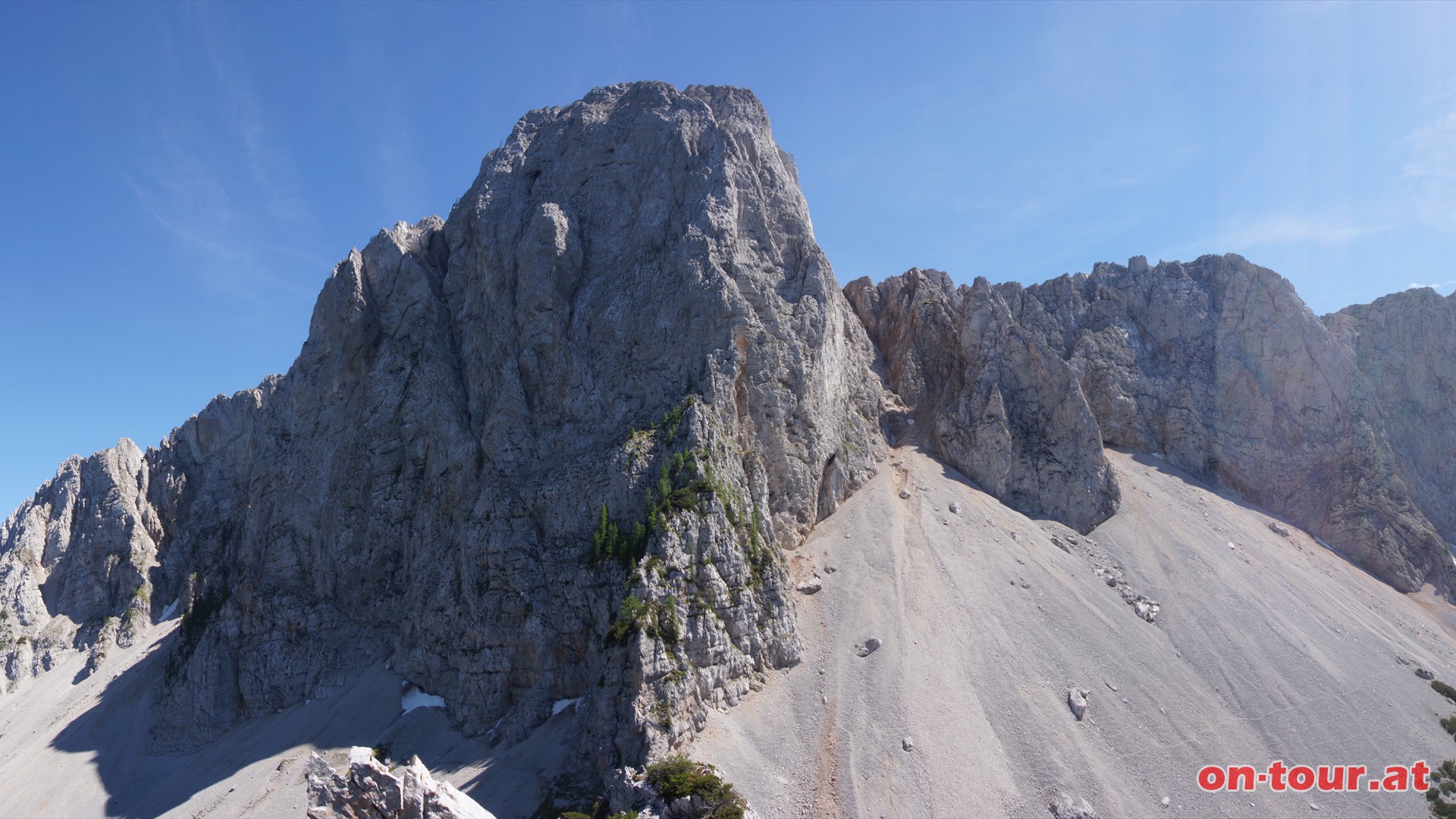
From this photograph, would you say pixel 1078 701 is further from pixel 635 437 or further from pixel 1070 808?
pixel 635 437

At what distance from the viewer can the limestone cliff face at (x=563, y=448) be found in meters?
51.8

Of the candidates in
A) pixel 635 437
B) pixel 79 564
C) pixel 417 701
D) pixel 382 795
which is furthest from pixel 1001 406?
pixel 79 564

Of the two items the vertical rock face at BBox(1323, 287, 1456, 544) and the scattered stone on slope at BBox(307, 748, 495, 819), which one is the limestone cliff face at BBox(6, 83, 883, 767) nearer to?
the scattered stone on slope at BBox(307, 748, 495, 819)

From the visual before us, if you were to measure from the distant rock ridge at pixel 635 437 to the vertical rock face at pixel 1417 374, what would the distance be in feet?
1.19

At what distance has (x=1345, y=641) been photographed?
58.3 meters

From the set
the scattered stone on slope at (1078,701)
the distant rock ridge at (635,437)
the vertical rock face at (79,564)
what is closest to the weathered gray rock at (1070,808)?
the scattered stone on slope at (1078,701)

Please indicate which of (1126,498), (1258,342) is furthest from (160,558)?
(1258,342)

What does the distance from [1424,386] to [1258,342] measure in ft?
75.0

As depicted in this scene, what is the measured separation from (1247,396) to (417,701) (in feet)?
287

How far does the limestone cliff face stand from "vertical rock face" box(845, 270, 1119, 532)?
6395 millimetres

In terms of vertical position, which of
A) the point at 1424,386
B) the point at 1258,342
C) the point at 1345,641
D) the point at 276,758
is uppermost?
the point at 1258,342

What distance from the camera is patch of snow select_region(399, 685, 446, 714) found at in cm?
5828

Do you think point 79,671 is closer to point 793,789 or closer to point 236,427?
point 236,427

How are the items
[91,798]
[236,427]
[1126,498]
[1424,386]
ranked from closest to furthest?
[91,798]
[1126,498]
[1424,386]
[236,427]
